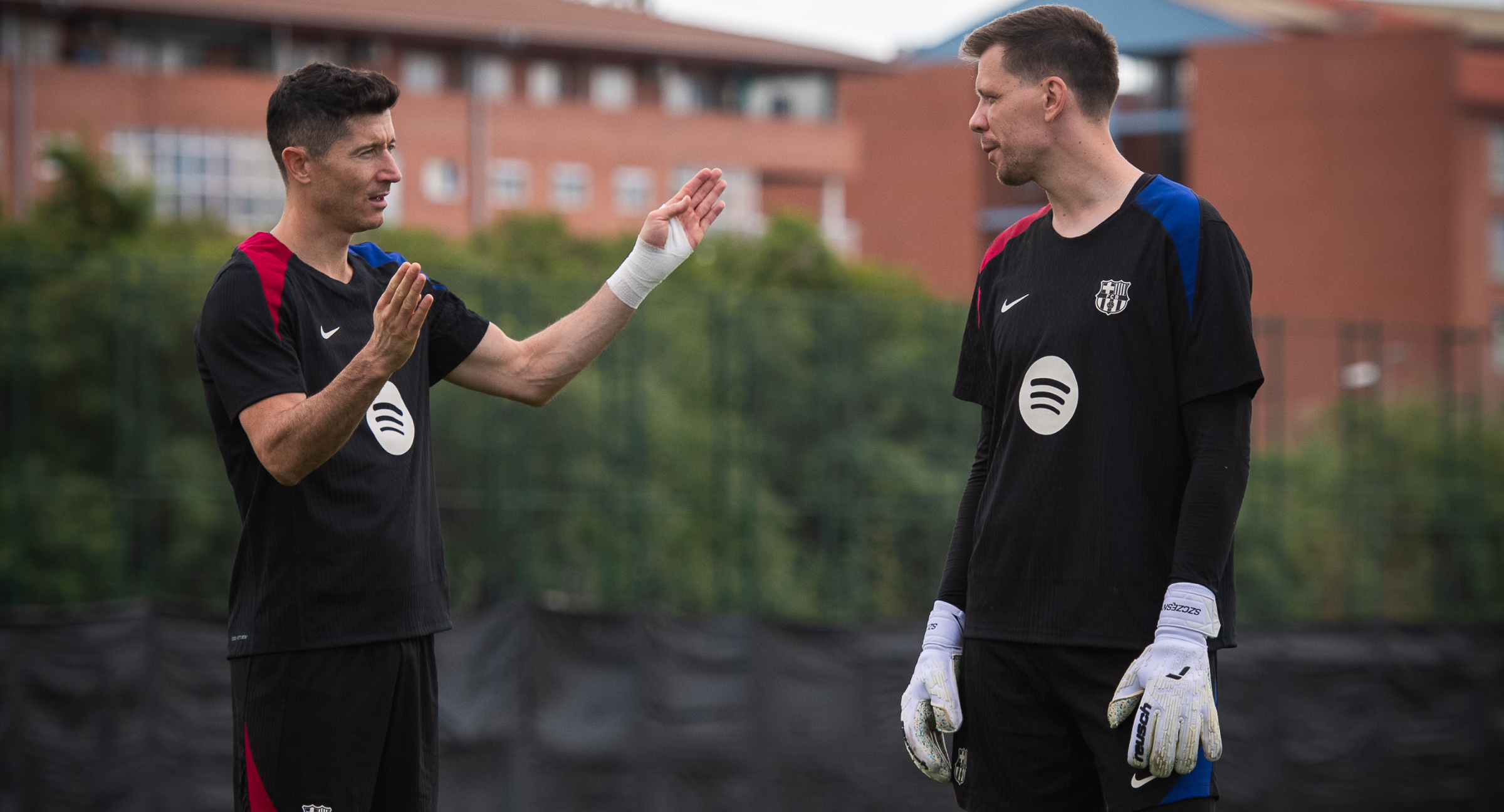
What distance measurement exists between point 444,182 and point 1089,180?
37689mm

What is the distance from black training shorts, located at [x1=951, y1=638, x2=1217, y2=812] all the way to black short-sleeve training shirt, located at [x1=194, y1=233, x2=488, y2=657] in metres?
1.22

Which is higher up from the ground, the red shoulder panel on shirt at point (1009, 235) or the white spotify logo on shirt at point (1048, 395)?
the red shoulder panel on shirt at point (1009, 235)

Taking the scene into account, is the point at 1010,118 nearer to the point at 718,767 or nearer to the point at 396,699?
the point at 396,699

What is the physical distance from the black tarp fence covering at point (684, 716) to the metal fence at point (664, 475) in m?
3.37

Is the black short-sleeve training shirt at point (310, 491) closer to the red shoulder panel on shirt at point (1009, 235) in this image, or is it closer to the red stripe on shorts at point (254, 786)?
the red stripe on shorts at point (254, 786)

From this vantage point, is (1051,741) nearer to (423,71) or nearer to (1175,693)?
(1175,693)

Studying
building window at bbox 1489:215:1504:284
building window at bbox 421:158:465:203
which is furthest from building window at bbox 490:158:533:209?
building window at bbox 1489:215:1504:284

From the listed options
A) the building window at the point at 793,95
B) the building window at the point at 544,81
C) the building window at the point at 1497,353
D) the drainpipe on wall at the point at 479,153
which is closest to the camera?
the building window at the point at 1497,353

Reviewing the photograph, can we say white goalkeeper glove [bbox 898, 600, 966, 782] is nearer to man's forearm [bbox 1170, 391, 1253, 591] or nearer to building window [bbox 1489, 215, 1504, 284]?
man's forearm [bbox 1170, 391, 1253, 591]

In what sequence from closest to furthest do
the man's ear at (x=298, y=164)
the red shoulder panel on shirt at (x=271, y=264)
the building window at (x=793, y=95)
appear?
the red shoulder panel on shirt at (x=271, y=264) < the man's ear at (x=298, y=164) < the building window at (x=793, y=95)

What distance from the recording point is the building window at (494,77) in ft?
133

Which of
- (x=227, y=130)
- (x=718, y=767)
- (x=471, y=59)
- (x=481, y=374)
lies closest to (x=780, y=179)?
(x=471, y=59)

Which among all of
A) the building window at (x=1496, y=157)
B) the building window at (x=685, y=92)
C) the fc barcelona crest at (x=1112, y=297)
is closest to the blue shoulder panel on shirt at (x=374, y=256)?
the fc barcelona crest at (x=1112, y=297)

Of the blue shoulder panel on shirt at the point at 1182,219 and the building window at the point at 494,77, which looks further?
the building window at the point at 494,77
